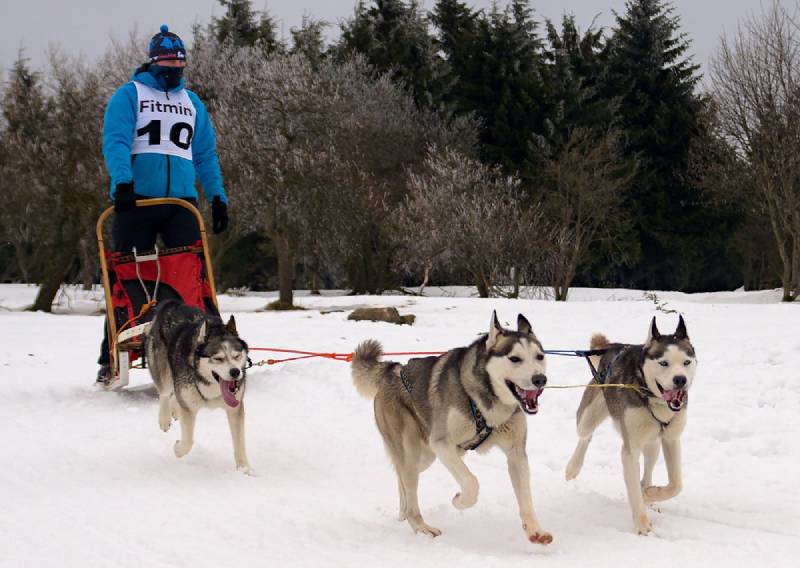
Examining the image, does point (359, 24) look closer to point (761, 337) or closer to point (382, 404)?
point (761, 337)

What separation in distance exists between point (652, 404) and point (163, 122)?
3.97 metres

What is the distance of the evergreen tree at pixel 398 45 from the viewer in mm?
29891

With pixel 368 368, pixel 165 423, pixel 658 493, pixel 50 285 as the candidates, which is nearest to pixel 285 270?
pixel 50 285

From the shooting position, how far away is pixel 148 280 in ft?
20.3

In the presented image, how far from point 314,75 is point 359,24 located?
965cm

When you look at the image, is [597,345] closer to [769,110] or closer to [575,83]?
[769,110]

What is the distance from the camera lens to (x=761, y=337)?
8.48m

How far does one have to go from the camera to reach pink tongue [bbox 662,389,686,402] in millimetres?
3875

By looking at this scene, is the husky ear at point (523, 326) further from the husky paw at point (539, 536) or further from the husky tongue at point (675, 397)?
the husky paw at point (539, 536)

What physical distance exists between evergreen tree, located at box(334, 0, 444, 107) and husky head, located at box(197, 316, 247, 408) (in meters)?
25.5

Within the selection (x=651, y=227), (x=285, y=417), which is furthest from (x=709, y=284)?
(x=285, y=417)

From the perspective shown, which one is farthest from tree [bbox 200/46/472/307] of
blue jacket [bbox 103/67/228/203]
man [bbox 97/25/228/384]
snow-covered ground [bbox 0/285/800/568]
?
man [bbox 97/25/228/384]

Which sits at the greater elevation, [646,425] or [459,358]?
[459,358]

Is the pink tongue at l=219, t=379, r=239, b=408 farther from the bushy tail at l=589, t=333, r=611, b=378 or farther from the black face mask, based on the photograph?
the black face mask
